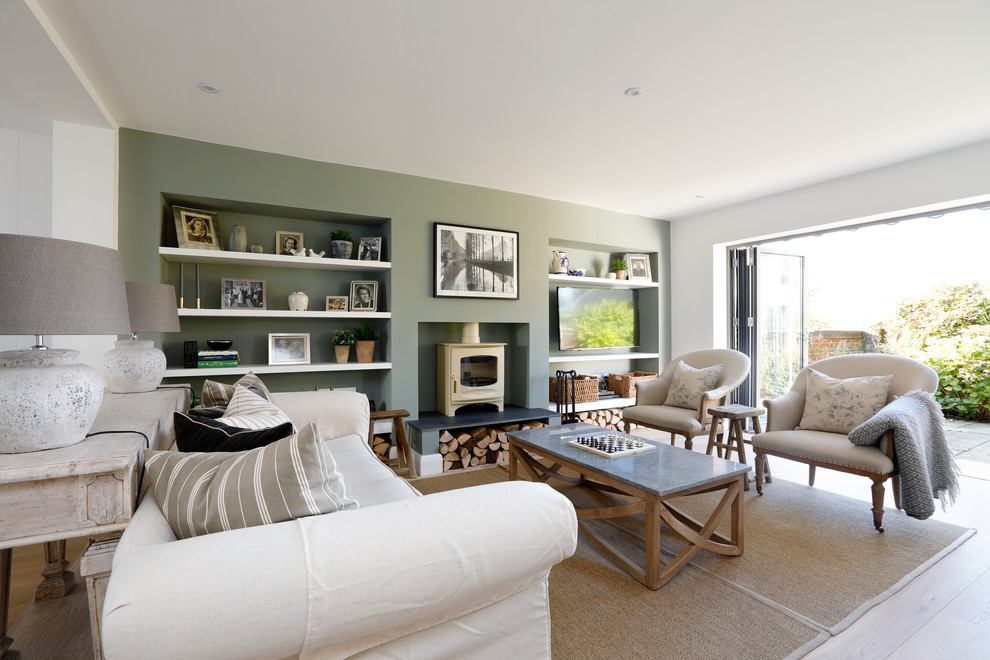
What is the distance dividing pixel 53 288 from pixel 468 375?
10.6 ft

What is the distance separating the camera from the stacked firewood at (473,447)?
12.5ft

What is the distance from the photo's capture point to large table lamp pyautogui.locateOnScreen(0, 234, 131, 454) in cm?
103

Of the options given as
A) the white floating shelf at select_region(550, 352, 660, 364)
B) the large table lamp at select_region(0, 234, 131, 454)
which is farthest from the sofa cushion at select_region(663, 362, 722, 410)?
the large table lamp at select_region(0, 234, 131, 454)

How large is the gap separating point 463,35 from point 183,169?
2162 mm

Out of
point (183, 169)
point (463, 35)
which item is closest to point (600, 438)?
point (463, 35)

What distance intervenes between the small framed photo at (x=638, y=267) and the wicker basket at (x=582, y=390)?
4.48 feet

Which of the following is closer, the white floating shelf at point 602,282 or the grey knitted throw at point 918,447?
the grey knitted throw at point 918,447

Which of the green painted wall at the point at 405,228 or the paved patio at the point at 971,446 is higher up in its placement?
the green painted wall at the point at 405,228

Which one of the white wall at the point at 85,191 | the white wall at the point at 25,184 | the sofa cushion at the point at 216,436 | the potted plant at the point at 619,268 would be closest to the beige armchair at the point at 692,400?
the potted plant at the point at 619,268

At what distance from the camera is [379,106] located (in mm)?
2662

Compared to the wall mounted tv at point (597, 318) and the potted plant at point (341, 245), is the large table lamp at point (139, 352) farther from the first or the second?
the wall mounted tv at point (597, 318)

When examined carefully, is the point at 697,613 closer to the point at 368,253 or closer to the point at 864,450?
the point at 864,450

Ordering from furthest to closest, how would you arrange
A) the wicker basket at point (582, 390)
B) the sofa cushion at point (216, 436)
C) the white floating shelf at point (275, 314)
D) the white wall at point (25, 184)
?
the wicker basket at point (582, 390)
the white floating shelf at point (275, 314)
the white wall at point (25, 184)
the sofa cushion at point (216, 436)

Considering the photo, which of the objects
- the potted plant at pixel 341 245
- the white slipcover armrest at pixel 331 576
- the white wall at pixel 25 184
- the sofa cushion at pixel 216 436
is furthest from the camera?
the potted plant at pixel 341 245
